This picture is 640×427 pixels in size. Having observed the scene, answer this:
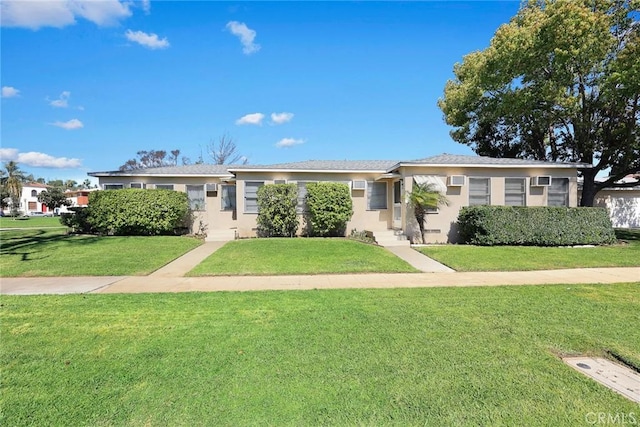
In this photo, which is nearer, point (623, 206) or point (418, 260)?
point (418, 260)

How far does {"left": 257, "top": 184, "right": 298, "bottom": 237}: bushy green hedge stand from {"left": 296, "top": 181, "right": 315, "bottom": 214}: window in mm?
463

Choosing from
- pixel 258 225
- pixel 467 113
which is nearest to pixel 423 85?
pixel 467 113

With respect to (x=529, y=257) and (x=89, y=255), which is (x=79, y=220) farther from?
(x=529, y=257)

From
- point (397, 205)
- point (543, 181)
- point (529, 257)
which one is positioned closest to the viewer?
point (529, 257)

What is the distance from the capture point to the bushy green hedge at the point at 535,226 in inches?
508

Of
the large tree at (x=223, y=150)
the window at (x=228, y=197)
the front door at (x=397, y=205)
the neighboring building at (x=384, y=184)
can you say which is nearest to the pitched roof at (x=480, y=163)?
the neighboring building at (x=384, y=184)

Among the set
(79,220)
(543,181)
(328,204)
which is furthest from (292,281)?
(79,220)

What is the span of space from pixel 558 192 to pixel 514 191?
2012mm

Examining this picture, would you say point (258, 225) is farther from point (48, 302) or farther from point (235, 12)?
point (48, 302)

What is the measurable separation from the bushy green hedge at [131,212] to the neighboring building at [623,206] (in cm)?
2621

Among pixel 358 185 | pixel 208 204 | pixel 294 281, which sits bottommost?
pixel 294 281

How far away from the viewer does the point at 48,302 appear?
6000 millimetres

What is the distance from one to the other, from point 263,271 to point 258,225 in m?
7.15

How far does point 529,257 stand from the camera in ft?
34.8
